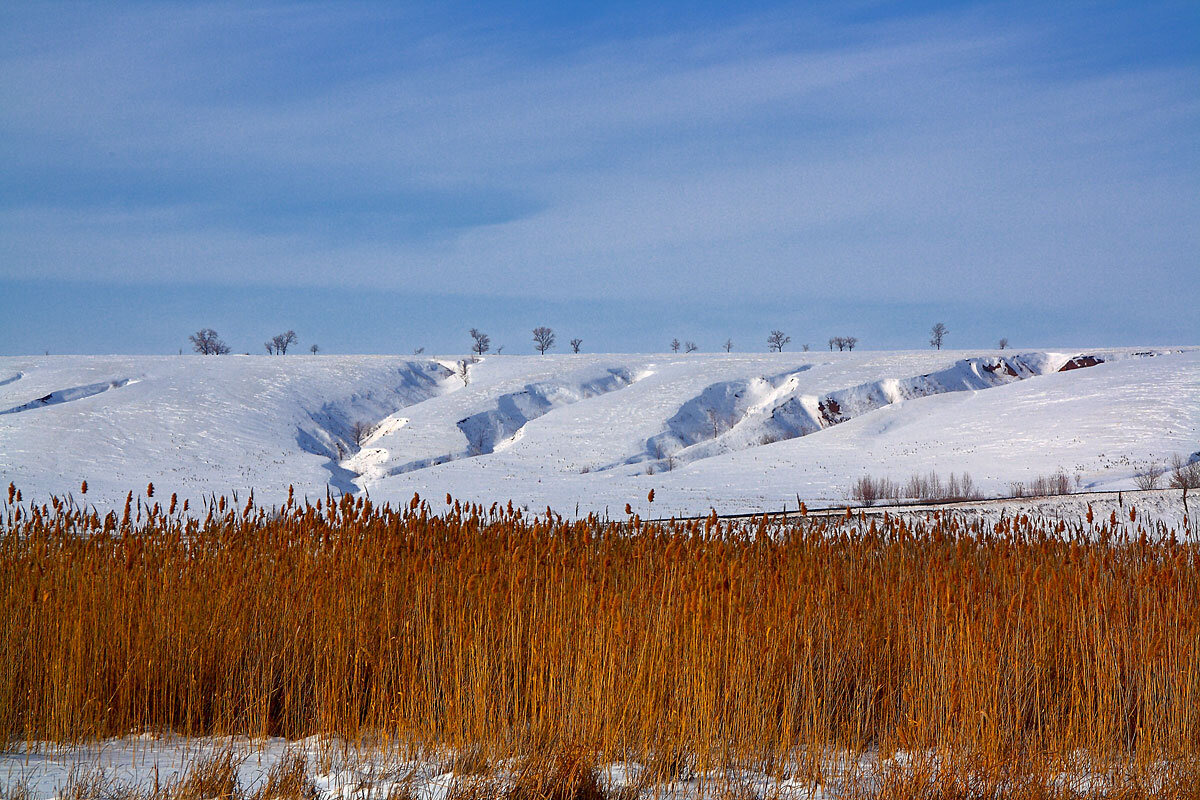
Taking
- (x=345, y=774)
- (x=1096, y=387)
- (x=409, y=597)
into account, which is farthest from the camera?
(x=1096, y=387)

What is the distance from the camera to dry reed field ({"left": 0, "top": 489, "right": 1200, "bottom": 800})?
3.89m

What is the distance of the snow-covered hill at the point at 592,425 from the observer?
29.9 m

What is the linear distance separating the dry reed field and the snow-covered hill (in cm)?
1584

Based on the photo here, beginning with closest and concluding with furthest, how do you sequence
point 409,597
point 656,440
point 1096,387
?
point 409,597
point 1096,387
point 656,440

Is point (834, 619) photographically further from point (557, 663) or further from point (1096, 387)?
point (1096, 387)

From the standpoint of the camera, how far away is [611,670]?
405 cm

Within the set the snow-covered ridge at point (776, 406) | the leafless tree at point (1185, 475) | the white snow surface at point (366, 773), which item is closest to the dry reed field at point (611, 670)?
the white snow surface at point (366, 773)

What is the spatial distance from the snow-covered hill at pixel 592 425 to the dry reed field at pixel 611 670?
15842mm

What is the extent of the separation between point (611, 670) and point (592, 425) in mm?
45487

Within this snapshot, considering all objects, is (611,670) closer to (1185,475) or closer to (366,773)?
(366,773)

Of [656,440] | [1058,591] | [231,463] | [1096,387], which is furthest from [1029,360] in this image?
[1058,591]

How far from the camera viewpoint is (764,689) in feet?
14.4

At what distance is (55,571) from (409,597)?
6.78 ft

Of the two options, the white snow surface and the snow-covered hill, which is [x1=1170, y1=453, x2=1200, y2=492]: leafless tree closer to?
the snow-covered hill
